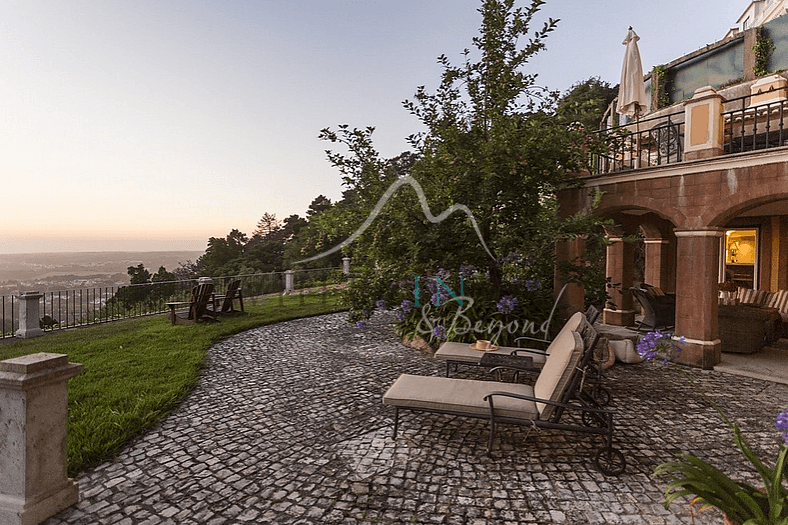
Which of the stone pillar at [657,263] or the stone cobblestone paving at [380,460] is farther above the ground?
the stone pillar at [657,263]

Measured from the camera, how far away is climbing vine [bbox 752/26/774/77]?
17797 millimetres

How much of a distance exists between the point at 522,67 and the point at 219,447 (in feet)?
22.4

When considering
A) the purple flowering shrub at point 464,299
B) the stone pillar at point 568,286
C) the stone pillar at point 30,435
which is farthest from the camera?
the stone pillar at point 568,286

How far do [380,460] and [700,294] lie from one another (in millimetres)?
5955

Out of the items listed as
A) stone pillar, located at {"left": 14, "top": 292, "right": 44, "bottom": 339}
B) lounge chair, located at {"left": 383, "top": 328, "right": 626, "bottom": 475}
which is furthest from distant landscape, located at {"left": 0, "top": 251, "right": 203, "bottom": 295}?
lounge chair, located at {"left": 383, "top": 328, "right": 626, "bottom": 475}

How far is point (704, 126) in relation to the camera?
6.29 metres

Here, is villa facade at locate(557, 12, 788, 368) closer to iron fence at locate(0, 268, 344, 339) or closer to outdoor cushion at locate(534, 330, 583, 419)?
outdoor cushion at locate(534, 330, 583, 419)

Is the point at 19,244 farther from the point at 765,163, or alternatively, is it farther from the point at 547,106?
the point at 765,163

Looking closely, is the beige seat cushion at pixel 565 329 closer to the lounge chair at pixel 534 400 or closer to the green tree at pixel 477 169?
the lounge chair at pixel 534 400

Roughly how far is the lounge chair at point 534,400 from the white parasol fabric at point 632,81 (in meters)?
7.95

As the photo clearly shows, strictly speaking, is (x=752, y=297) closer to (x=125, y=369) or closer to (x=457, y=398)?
(x=457, y=398)

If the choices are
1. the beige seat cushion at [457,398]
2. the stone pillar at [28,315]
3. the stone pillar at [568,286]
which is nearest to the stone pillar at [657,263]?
the stone pillar at [568,286]

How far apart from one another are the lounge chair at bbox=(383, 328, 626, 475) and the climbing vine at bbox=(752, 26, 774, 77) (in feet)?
74.5

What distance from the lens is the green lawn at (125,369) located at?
150 inches
